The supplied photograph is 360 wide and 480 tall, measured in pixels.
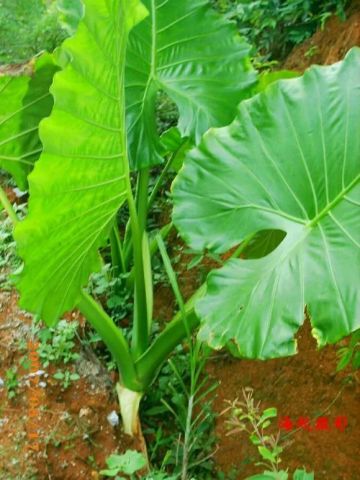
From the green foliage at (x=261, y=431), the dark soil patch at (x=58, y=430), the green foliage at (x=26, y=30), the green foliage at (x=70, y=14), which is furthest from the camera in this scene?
the green foliage at (x=26, y=30)

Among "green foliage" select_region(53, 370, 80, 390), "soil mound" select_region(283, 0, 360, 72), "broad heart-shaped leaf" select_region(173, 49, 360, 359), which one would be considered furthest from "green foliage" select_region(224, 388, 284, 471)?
"soil mound" select_region(283, 0, 360, 72)

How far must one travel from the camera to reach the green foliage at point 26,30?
12.2 feet

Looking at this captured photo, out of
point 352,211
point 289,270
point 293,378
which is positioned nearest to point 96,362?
point 293,378

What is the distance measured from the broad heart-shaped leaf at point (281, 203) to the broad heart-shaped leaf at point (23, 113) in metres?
0.68

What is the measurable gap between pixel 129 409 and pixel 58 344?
31 cm

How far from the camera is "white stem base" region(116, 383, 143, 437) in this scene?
177 cm

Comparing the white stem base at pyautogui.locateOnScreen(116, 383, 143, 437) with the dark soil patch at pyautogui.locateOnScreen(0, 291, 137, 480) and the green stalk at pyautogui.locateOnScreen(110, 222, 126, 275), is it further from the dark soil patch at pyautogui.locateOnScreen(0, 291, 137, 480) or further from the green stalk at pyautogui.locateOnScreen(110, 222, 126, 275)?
the green stalk at pyautogui.locateOnScreen(110, 222, 126, 275)

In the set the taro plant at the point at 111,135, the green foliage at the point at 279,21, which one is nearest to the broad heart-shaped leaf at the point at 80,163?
the taro plant at the point at 111,135

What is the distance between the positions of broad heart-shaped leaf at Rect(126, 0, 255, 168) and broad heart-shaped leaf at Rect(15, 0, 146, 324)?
1.28ft

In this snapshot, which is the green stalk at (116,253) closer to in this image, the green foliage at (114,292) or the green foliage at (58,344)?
the green foliage at (114,292)

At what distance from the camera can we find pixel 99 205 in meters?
1.44

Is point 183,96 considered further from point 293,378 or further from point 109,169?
point 293,378

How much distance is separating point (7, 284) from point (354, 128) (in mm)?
1382

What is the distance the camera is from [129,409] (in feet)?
5.84
